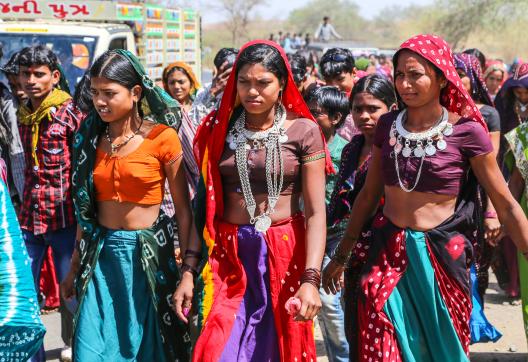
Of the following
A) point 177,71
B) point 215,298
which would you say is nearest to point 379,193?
point 215,298

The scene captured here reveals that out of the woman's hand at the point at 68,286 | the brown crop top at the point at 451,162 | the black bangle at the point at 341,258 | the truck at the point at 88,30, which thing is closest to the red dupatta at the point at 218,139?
the brown crop top at the point at 451,162

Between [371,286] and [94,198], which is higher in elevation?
→ [94,198]

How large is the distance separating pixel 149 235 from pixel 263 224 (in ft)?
2.09

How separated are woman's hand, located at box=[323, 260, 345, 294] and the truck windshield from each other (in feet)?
21.5

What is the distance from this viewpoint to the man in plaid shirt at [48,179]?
541 centimetres

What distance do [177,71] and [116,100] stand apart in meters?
3.36

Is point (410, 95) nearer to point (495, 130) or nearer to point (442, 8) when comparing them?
point (495, 130)

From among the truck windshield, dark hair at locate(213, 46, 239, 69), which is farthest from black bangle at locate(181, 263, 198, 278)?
the truck windshield

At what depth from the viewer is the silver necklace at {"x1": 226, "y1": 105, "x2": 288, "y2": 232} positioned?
3.92 m

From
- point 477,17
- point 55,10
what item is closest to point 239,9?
point 477,17

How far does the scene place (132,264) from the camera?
4258mm

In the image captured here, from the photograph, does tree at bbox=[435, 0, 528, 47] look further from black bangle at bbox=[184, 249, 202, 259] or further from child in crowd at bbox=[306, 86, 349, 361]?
black bangle at bbox=[184, 249, 202, 259]

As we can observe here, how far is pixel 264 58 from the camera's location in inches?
152

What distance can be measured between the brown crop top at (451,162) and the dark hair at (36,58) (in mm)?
2579
